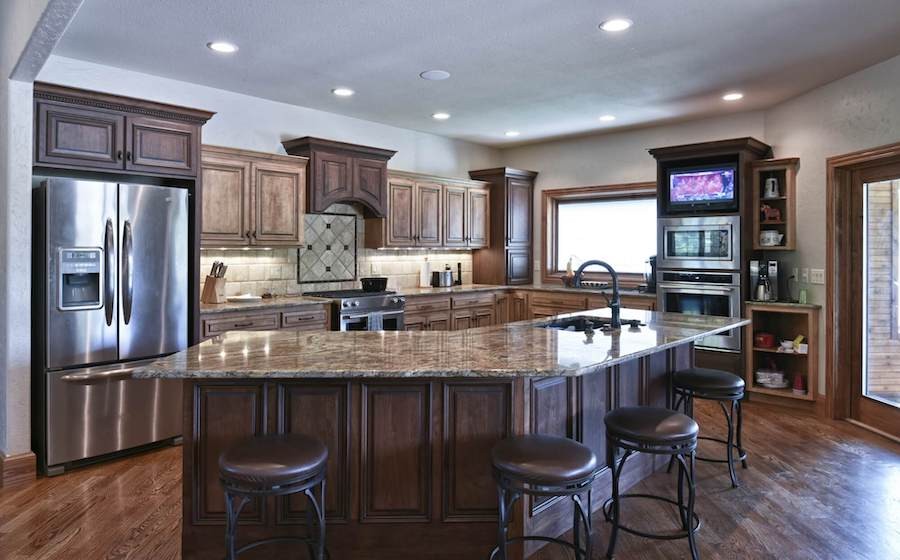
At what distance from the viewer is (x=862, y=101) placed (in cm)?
454

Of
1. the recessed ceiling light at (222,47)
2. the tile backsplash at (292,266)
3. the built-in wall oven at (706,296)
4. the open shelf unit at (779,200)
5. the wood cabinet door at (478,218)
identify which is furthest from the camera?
the wood cabinet door at (478,218)

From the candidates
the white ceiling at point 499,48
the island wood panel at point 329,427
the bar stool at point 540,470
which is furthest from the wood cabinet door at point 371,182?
the bar stool at point 540,470

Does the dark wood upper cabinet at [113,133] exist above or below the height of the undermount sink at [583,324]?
above

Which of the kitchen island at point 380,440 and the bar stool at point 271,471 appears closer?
the bar stool at point 271,471

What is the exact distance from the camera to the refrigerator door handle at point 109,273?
3.73 meters

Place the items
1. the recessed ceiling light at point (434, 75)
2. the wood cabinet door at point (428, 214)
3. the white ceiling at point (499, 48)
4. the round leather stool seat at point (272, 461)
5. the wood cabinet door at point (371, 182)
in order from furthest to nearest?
the wood cabinet door at point (428, 214) < the wood cabinet door at point (371, 182) < the recessed ceiling light at point (434, 75) < the white ceiling at point (499, 48) < the round leather stool seat at point (272, 461)

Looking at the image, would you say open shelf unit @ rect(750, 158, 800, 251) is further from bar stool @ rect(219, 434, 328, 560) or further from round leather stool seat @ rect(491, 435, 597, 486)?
bar stool @ rect(219, 434, 328, 560)

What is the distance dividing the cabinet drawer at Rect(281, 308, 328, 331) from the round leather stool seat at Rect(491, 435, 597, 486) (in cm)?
292

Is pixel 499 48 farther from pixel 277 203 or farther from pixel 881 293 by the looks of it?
pixel 881 293

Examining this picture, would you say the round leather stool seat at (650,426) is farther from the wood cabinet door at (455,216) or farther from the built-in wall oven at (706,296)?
the wood cabinet door at (455,216)

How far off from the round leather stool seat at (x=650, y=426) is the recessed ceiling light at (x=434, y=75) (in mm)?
2910

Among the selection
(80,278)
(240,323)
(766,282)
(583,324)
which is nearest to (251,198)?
(240,323)

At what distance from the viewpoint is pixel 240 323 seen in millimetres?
4527

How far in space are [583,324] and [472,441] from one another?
1.47 meters
